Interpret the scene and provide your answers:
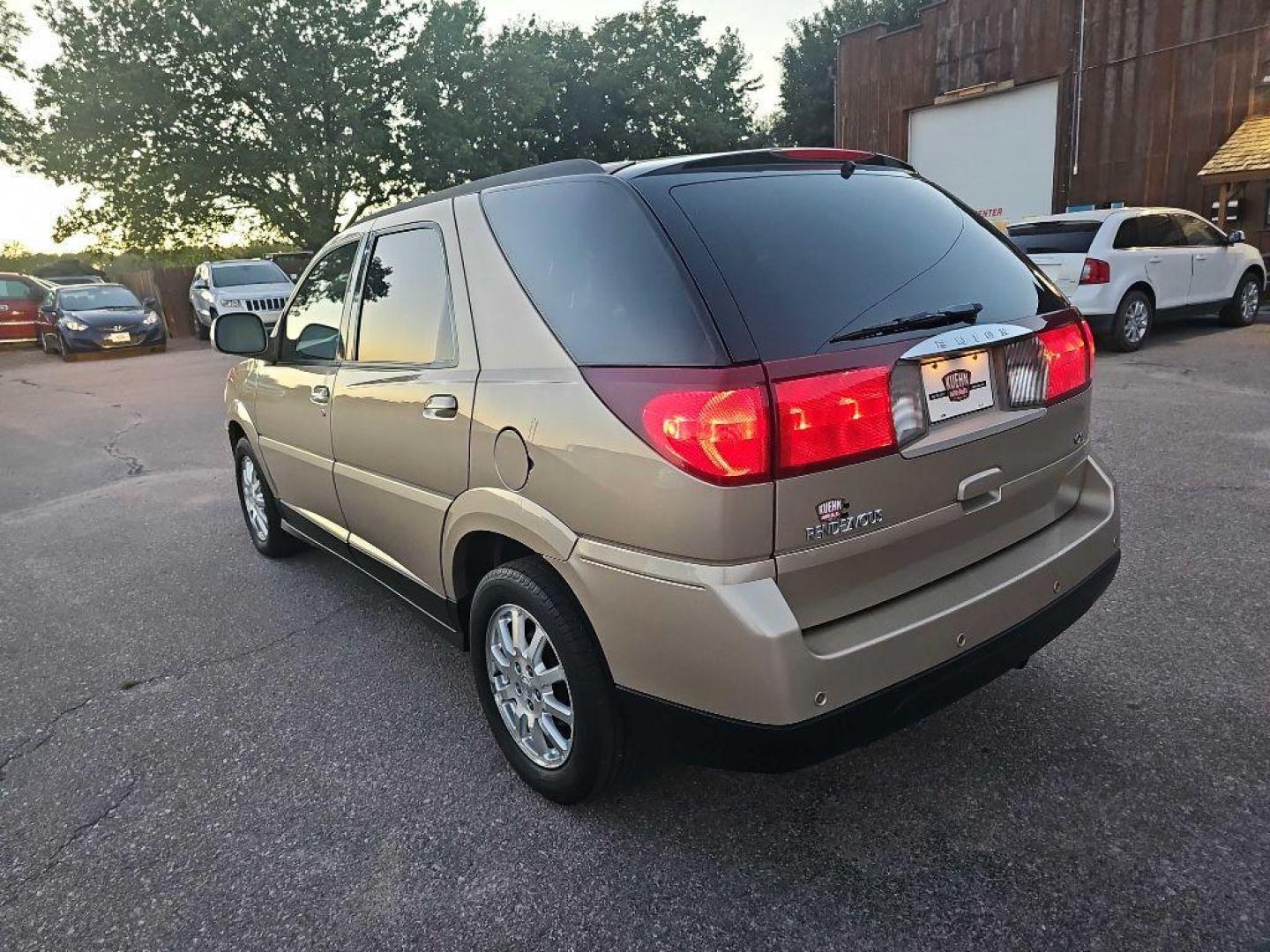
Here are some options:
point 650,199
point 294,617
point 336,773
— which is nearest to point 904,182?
point 650,199

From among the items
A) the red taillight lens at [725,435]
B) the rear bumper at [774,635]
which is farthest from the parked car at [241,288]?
the red taillight lens at [725,435]

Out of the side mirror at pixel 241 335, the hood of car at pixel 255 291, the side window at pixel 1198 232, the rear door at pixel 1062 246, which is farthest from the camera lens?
the hood of car at pixel 255 291

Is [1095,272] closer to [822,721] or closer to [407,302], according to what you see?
[407,302]

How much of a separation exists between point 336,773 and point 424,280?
5.37ft

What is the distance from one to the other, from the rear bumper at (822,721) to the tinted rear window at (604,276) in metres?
0.83

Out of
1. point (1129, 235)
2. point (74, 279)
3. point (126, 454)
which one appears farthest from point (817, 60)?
point (126, 454)

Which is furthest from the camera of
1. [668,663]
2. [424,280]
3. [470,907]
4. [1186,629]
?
[1186,629]

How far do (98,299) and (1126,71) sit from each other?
70.0 ft

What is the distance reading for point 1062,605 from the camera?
2.46m

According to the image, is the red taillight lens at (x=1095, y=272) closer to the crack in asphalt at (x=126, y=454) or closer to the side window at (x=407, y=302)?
the side window at (x=407, y=302)

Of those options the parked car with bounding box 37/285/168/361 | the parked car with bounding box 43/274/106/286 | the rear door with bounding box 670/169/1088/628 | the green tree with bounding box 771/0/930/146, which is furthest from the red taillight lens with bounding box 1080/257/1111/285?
the green tree with bounding box 771/0/930/146

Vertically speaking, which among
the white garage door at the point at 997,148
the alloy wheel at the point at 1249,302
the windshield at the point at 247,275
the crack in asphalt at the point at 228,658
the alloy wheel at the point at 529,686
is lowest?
the crack in asphalt at the point at 228,658

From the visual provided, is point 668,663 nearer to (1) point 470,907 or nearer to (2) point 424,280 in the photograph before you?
(1) point 470,907

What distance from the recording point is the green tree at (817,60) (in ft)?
120
